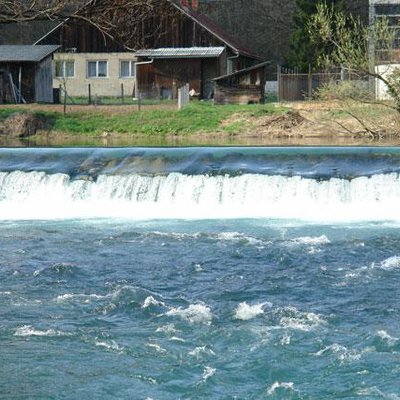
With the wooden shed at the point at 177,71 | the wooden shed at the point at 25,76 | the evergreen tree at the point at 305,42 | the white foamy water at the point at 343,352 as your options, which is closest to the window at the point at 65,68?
the wooden shed at the point at 177,71

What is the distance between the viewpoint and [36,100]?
150ft

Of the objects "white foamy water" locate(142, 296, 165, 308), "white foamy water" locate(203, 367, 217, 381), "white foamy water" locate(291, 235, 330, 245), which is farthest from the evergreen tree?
"white foamy water" locate(203, 367, 217, 381)

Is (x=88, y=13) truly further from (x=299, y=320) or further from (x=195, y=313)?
(x=299, y=320)

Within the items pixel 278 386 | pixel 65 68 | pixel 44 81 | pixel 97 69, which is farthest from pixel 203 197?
pixel 65 68

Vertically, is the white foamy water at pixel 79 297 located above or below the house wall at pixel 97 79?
below

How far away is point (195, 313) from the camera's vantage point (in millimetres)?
12875

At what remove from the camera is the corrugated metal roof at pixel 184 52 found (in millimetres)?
47656

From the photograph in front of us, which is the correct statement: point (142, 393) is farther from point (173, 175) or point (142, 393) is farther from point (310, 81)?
point (310, 81)

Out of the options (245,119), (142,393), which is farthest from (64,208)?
(245,119)

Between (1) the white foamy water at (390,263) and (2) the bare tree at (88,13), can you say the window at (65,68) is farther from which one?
(2) the bare tree at (88,13)

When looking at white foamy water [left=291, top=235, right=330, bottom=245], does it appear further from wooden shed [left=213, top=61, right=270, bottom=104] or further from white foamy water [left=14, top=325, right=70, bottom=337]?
wooden shed [left=213, top=61, right=270, bottom=104]

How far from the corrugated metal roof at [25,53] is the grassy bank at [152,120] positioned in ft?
15.6

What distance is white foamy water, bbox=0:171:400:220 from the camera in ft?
73.7

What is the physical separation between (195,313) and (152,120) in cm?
2703
